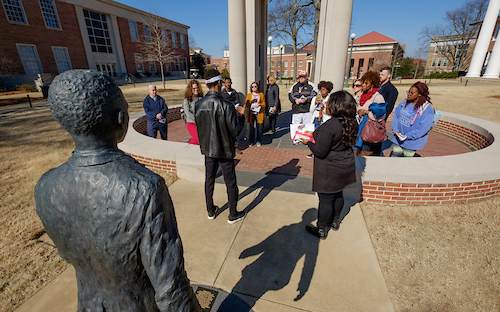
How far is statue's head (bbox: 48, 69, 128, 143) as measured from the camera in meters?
0.80

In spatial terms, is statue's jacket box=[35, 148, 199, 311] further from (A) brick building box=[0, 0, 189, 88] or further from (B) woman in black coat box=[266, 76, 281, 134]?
(A) brick building box=[0, 0, 189, 88]

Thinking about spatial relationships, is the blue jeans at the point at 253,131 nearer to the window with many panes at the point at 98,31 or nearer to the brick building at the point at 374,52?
the window with many panes at the point at 98,31

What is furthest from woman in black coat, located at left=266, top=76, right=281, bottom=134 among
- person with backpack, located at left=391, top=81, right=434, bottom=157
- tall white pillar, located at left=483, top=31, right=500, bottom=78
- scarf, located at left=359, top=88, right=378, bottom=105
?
tall white pillar, located at left=483, top=31, right=500, bottom=78

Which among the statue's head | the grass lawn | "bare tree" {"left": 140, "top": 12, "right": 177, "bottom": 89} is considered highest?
"bare tree" {"left": 140, "top": 12, "right": 177, "bottom": 89}

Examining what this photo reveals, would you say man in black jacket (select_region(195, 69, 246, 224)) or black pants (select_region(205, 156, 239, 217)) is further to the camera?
black pants (select_region(205, 156, 239, 217))

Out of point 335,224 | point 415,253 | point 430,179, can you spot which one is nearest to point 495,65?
point 430,179

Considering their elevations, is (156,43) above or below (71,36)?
below

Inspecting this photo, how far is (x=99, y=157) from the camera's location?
0.86 meters

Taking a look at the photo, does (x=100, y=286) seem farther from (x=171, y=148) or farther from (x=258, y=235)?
(x=171, y=148)

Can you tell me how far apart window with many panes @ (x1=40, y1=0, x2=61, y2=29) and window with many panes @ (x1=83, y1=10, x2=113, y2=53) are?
343 centimetres

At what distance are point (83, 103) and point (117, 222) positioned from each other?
43cm

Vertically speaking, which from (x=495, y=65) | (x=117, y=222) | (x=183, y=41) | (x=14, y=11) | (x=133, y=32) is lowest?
(x=117, y=222)

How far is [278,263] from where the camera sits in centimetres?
263

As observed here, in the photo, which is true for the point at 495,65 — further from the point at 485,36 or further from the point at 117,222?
the point at 117,222
